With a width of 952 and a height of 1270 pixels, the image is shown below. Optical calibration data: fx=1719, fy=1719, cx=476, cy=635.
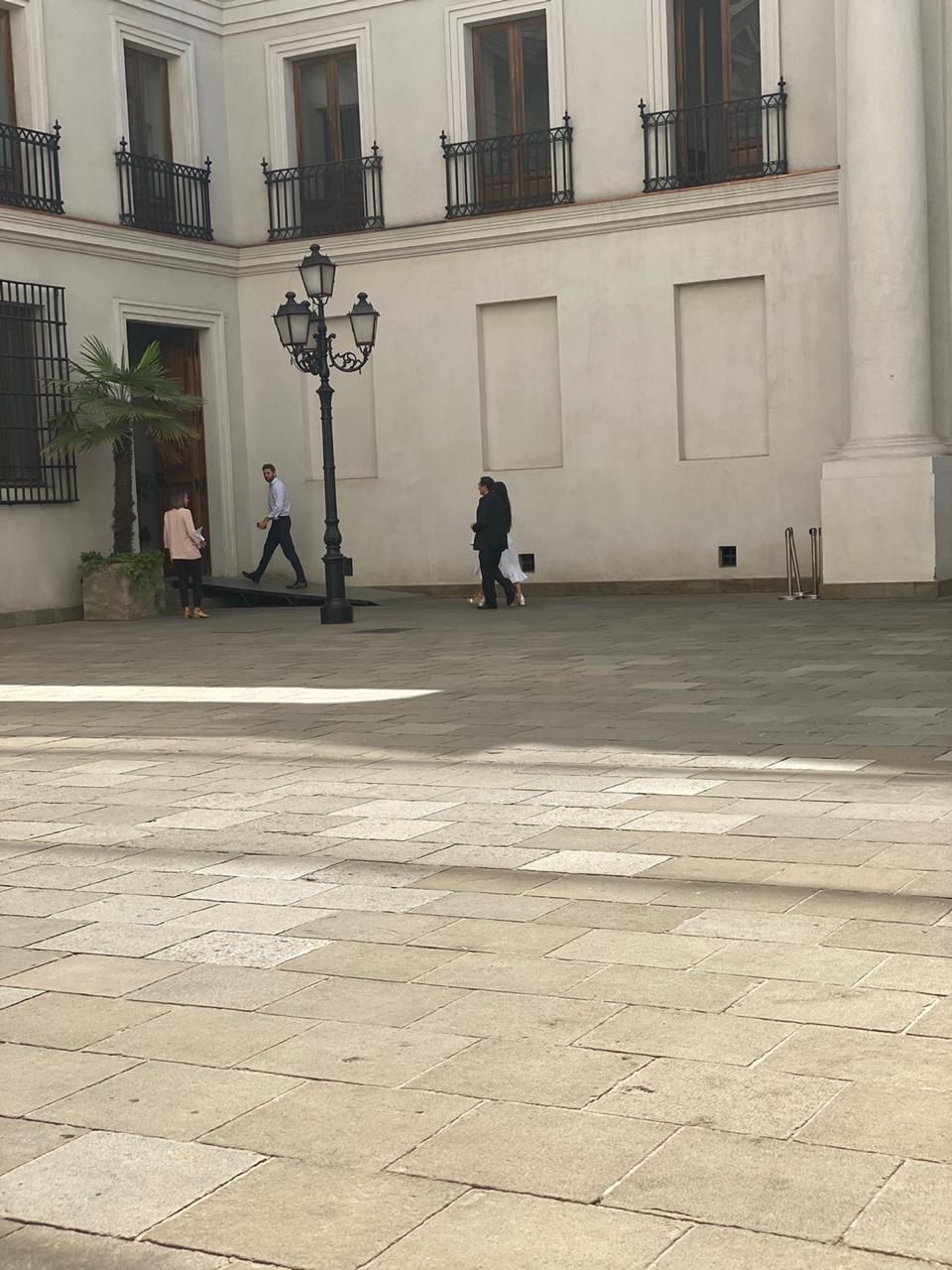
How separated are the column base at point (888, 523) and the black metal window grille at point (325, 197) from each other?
7.98m

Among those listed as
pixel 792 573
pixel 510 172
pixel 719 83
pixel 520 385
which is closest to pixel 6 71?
pixel 510 172

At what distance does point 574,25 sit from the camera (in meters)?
22.5

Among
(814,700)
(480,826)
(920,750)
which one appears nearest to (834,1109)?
(480,826)

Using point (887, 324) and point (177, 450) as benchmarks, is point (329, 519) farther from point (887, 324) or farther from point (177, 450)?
point (177, 450)

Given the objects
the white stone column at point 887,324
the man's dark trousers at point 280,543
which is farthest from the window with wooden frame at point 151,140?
the white stone column at point 887,324

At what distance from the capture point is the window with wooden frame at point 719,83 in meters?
21.7

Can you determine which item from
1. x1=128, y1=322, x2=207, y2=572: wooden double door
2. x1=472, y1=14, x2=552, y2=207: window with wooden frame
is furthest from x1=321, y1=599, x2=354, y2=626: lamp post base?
x1=472, y1=14, x2=552, y2=207: window with wooden frame

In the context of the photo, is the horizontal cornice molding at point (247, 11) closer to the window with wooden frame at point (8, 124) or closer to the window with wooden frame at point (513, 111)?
the window with wooden frame at point (513, 111)

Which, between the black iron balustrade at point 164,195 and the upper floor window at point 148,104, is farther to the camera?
the upper floor window at point 148,104

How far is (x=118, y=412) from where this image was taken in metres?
20.5

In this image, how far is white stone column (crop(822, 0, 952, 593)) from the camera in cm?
1938

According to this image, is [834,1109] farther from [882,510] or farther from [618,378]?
[618,378]

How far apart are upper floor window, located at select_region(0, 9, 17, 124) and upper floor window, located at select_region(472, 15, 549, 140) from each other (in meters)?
6.14

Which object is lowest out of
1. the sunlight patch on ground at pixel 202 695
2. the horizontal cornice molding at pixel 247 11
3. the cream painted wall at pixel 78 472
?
the sunlight patch on ground at pixel 202 695
